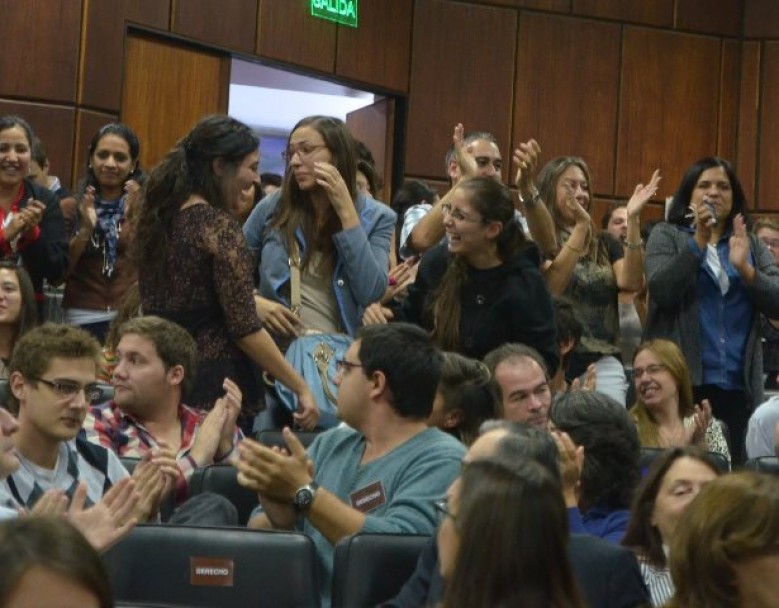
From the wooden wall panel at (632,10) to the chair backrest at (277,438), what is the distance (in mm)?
6406

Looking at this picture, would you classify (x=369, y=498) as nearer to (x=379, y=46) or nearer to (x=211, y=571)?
(x=211, y=571)

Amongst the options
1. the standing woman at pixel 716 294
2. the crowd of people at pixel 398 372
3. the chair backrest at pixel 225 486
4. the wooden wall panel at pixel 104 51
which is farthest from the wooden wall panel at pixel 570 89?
the chair backrest at pixel 225 486

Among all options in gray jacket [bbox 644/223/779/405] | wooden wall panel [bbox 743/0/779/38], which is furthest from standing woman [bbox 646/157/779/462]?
wooden wall panel [bbox 743/0/779/38]

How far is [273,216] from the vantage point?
488 centimetres

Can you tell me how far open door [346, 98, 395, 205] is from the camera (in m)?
9.62

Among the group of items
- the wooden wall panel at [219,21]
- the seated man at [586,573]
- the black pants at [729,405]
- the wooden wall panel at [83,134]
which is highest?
the wooden wall panel at [219,21]

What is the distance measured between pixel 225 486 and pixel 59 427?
0.50 metres

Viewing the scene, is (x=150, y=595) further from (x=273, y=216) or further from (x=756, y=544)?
(x=273, y=216)

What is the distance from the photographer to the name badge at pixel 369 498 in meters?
3.36

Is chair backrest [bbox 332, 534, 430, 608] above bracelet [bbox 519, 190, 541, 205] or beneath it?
beneath

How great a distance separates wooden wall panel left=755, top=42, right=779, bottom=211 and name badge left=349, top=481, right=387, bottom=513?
288 inches

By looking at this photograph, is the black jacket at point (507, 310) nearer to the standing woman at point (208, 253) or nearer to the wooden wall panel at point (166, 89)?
the standing woman at point (208, 253)

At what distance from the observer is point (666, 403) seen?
16.8ft

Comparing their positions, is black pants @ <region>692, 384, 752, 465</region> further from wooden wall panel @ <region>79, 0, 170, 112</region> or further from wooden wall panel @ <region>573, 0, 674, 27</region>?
wooden wall panel @ <region>573, 0, 674, 27</region>
